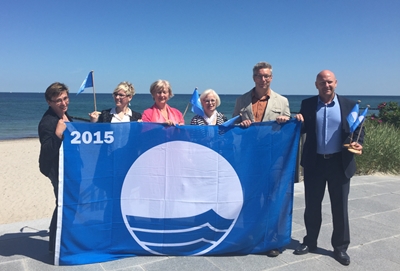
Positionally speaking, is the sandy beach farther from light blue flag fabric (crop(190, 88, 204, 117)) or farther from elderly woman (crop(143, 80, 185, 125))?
light blue flag fabric (crop(190, 88, 204, 117))

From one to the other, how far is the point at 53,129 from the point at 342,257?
328 centimetres

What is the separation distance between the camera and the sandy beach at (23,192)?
6.84m

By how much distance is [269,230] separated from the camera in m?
3.90

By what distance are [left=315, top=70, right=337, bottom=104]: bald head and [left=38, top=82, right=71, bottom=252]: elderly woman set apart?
104 inches

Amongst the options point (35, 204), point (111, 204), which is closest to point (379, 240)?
Answer: point (111, 204)

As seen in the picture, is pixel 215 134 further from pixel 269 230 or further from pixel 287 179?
pixel 269 230

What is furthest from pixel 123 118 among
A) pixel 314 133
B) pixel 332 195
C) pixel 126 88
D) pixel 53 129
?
pixel 332 195

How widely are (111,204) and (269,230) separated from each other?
1755 millimetres

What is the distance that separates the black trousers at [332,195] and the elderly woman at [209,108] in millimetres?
1208

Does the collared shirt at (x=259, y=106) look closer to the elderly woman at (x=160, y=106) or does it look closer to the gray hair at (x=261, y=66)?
the gray hair at (x=261, y=66)

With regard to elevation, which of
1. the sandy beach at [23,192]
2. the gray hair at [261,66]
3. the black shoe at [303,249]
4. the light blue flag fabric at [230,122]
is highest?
the gray hair at [261,66]

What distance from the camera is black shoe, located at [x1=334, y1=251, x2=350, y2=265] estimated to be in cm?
366

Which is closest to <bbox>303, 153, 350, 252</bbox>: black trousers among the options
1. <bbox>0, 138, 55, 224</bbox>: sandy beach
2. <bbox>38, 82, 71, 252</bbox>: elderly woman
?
<bbox>38, 82, 71, 252</bbox>: elderly woman

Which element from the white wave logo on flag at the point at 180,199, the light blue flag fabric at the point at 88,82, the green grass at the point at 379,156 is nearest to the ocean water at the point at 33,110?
the light blue flag fabric at the point at 88,82
